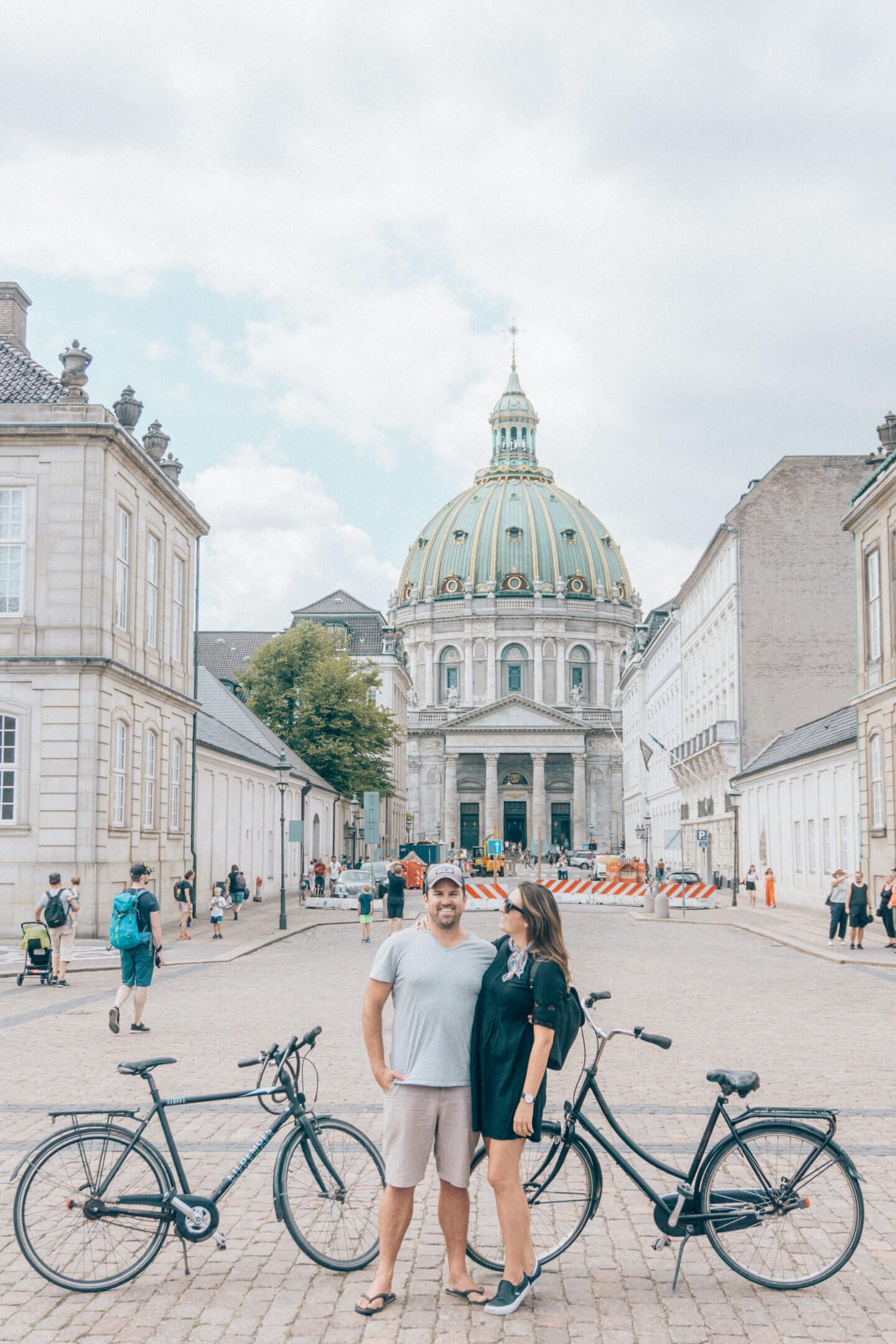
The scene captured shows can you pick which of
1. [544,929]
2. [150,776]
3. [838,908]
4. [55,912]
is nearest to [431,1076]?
[544,929]

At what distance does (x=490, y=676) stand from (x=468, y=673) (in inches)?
97.6

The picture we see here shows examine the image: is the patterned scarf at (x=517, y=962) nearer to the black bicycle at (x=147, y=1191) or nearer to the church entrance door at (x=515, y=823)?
the black bicycle at (x=147, y=1191)

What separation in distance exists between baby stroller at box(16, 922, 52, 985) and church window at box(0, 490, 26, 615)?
983 centimetres

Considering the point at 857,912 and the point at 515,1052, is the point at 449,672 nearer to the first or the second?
the point at 857,912

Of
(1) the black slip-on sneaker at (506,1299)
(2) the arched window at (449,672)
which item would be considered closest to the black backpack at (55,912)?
(1) the black slip-on sneaker at (506,1299)

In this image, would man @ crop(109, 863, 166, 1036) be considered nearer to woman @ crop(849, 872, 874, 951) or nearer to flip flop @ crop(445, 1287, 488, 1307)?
flip flop @ crop(445, 1287, 488, 1307)

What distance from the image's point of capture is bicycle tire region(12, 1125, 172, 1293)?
617cm

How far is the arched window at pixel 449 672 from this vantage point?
14375cm

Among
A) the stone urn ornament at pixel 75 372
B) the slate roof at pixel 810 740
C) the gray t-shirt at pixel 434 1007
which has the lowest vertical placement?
the gray t-shirt at pixel 434 1007

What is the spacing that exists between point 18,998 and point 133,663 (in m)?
13.0

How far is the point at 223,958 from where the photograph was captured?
2422cm

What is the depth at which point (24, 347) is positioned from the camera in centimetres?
3219

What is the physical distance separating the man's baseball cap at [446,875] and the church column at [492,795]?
12194 centimetres

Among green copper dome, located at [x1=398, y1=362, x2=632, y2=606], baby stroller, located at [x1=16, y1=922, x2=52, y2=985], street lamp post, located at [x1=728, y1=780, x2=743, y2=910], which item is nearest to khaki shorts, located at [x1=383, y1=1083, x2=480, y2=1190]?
baby stroller, located at [x1=16, y1=922, x2=52, y2=985]
